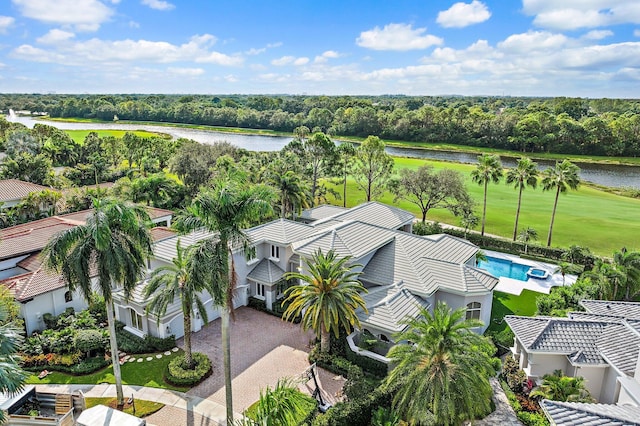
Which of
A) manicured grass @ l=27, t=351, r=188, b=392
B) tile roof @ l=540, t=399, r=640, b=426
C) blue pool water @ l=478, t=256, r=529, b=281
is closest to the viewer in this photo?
tile roof @ l=540, t=399, r=640, b=426

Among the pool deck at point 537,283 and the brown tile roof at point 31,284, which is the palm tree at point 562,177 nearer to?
the pool deck at point 537,283

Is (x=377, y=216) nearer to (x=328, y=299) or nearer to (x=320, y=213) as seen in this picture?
(x=320, y=213)

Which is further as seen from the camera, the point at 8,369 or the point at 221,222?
the point at 221,222

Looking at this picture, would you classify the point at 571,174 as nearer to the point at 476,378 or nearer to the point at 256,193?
the point at 476,378

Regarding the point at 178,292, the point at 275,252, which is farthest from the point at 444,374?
the point at 275,252

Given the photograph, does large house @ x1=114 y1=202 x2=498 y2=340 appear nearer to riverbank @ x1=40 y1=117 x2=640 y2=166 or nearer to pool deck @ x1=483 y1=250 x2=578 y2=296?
pool deck @ x1=483 y1=250 x2=578 y2=296

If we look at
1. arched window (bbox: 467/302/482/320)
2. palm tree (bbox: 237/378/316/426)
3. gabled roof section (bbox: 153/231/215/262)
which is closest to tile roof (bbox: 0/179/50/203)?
gabled roof section (bbox: 153/231/215/262)

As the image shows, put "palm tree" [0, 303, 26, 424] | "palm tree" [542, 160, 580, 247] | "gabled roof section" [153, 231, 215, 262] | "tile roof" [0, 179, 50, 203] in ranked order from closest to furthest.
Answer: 1. "palm tree" [0, 303, 26, 424]
2. "gabled roof section" [153, 231, 215, 262]
3. "palm tree" [542, 160, 580, 247]
4. "tile roof" [0, 179, 50, 203]
